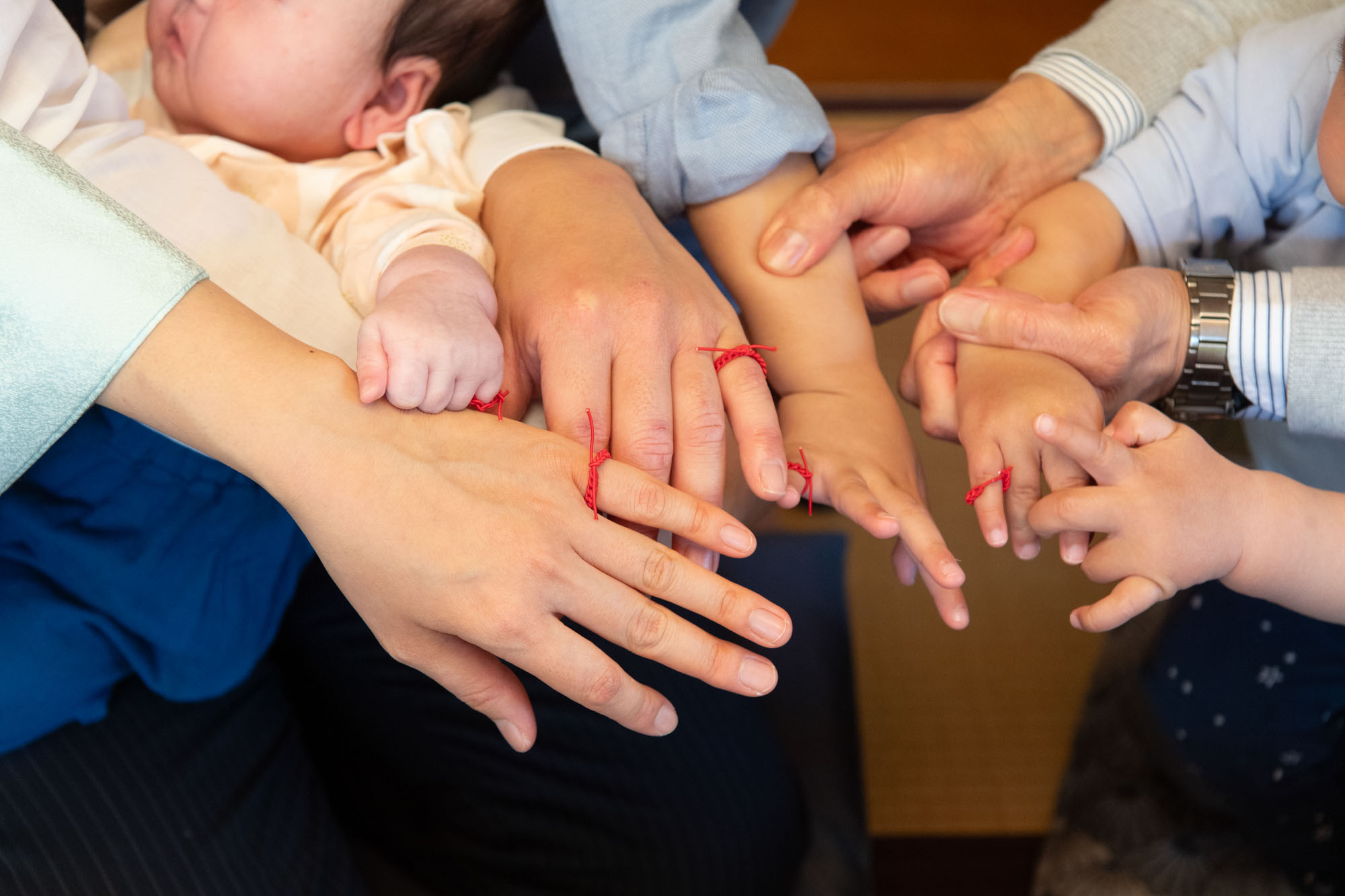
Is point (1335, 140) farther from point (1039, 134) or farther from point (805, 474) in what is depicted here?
point (805, 474)

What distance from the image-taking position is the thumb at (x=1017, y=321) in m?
0.64

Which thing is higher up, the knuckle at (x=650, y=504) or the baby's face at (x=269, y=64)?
the baby's face at (x=269, y=64)

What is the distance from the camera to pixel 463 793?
0.77 metres

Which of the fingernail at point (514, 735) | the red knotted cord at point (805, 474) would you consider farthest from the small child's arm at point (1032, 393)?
the fingernail at point (514, 735)

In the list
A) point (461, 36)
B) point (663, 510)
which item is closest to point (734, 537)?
point (663, 510)

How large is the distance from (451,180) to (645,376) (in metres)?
0.25

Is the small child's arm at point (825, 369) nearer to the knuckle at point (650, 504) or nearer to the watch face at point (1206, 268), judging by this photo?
the knuckle at point (650, 504)

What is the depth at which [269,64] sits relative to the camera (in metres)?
0.71

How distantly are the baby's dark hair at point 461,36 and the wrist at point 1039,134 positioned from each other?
0.37 metres

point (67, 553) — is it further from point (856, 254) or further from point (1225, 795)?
point (1225, 795)

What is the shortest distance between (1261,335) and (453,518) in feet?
1.71

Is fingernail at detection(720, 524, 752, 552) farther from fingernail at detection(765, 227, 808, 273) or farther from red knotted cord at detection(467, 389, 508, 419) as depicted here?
fingernail at detection(765, 227, 808, 273)

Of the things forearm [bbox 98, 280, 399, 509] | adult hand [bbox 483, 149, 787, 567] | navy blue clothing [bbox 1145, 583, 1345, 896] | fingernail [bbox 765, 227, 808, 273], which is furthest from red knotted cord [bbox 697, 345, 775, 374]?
navy blue clothing [bbox 1145, 583, 1345, 896]

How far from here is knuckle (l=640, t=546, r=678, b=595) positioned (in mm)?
548
